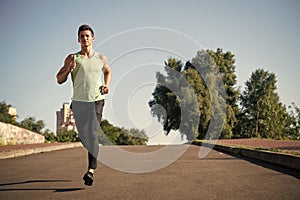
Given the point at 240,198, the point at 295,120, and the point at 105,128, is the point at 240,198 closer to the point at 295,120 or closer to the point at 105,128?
the point at 295,120

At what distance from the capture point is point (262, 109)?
61594mm

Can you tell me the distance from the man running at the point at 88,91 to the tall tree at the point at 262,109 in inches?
2194

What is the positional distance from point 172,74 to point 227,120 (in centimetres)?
936

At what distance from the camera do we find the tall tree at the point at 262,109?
60.5m

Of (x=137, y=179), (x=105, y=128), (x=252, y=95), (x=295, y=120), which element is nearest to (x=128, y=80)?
(x=137, y=179)

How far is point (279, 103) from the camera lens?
65312 millimetres

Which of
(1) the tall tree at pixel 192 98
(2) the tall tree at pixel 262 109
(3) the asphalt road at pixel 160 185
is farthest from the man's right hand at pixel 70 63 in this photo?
(2) the tall tree at pixel 262 109

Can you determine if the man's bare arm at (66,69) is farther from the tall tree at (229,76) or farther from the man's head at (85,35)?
the tall tree at (229,76)

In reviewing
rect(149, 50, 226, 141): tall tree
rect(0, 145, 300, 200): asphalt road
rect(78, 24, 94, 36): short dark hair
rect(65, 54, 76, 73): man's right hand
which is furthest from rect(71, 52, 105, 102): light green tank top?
rect(149, 50, 226, 141): tall tree

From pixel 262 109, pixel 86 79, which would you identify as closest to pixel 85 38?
pixel 86 79

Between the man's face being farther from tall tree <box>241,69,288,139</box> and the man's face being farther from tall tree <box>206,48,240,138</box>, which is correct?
tall tree <box>241,69,288,139</box>

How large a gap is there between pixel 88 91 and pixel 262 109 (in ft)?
193

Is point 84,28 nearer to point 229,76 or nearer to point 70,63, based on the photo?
point 70,63

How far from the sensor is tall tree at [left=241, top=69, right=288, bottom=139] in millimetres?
60500
